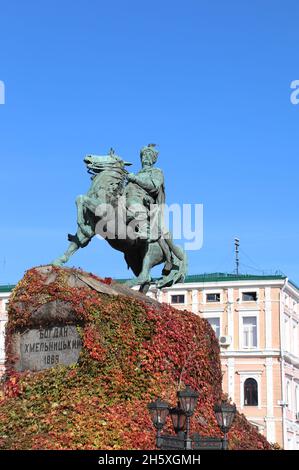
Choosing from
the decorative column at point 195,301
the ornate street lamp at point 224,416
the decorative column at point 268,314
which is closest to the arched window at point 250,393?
the decorative column at point 268,314

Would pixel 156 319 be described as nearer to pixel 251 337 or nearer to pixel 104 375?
pixel 104 375

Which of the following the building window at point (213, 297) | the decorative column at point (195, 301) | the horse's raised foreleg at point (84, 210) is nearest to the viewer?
the horse's raised foreleg at point (84, 210)

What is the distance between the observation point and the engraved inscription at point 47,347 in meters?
14.4

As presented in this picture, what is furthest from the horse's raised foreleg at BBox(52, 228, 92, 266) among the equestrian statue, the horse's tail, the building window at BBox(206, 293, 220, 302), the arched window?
the building window at BBox(206, 293, 220, 302)

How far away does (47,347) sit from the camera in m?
14.7

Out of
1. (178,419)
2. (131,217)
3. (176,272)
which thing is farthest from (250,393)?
(178,419)

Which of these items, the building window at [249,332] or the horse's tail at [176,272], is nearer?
the horse's tail at [176,272]

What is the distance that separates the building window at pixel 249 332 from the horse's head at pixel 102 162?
41025mm

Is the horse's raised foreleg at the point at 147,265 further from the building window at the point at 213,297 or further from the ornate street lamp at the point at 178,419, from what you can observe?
the building window at the point at 213,297

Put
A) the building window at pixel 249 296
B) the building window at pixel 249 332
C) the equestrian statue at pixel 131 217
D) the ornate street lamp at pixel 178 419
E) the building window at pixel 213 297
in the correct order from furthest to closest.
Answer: the building window at pixel 213 297
the building window at pixel 249 296
the building window at pixel 249 332
the equestrian statue at pixel 131 217
the ornate street lamp at pixel 178 419
